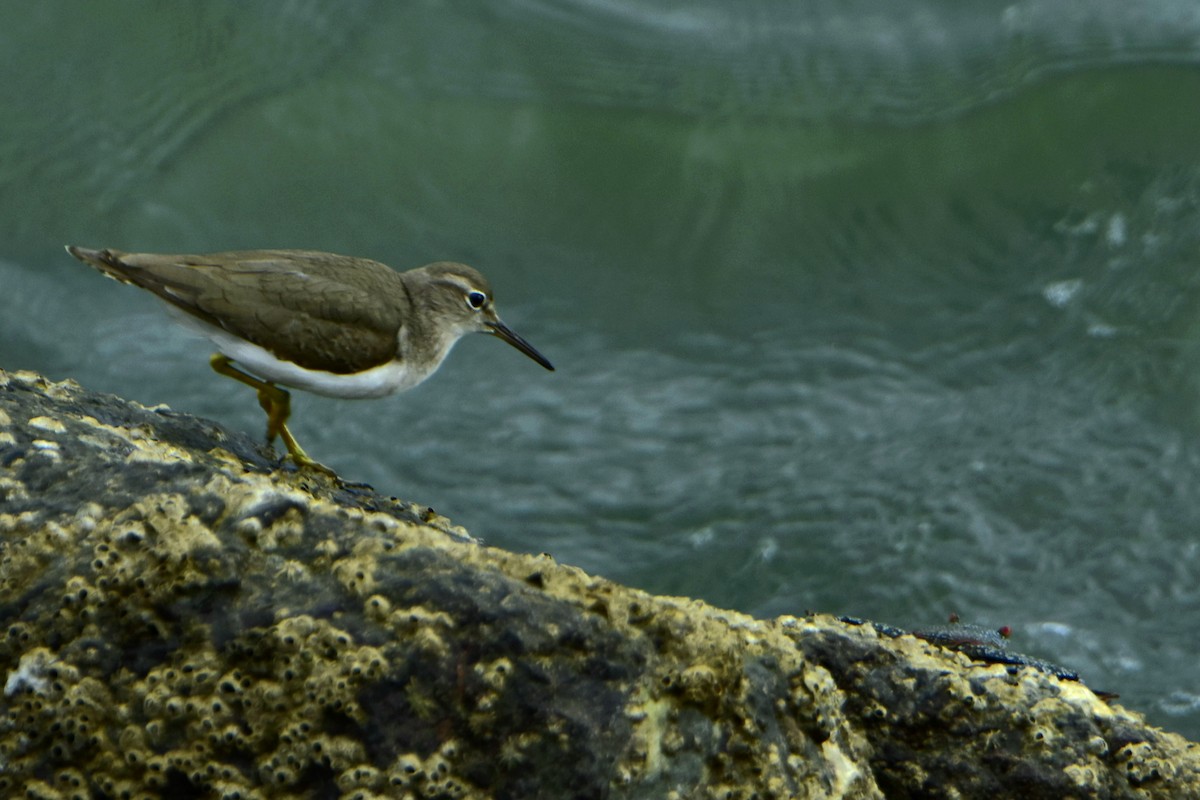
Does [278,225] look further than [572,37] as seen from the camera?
No

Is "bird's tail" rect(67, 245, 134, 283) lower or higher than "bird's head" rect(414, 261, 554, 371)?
lower

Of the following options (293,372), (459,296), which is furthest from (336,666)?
(459,296)

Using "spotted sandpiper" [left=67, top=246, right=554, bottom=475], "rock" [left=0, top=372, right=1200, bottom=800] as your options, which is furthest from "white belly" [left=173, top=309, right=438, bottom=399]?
"rock" [left=0, top=372, right=1200, bottom=800]

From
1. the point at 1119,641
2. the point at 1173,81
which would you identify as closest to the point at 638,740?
the point at 1119,641

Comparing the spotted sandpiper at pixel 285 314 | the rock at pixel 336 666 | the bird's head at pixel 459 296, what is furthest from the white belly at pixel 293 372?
the rock at pixel 336 666

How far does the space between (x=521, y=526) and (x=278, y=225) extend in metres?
2.80

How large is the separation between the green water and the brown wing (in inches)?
111

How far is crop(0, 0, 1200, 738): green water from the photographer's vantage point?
7309 millimetres

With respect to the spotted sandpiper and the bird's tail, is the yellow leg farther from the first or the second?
the bird's tail

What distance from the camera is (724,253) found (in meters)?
8.78

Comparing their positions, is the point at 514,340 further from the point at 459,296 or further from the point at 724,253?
the point at 724,253

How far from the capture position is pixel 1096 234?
28.0 ft

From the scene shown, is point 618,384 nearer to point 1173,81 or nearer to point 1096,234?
point 1096,234

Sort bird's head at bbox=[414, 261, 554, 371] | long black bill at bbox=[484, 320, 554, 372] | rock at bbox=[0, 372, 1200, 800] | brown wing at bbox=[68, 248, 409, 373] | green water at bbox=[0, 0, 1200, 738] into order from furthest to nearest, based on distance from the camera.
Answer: green water at bbox=[0, 0, 1200, 738]
long black bill at bbox=[484, 320, 554, 372]
bird's head at bbox=[414, 261, 554, 371]
brown wing at bbox=[68, 248, 409, 373]
rock at bbox=[0, 372, 1200, 800]
